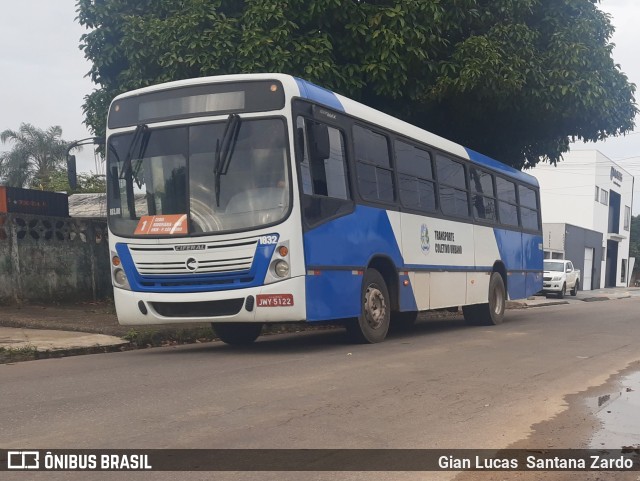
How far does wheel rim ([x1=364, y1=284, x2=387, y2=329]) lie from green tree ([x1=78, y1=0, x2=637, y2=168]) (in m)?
4.79

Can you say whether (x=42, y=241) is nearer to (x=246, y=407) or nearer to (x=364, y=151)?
(x=364, y=151)

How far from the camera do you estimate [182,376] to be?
7934 millimetres

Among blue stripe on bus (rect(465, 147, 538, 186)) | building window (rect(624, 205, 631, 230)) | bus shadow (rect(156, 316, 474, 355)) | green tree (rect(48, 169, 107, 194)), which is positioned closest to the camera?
bus shadow (rect(156, 316, 474, 355))

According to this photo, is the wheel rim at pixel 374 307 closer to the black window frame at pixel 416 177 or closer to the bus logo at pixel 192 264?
the black window frame at pixel 416 177

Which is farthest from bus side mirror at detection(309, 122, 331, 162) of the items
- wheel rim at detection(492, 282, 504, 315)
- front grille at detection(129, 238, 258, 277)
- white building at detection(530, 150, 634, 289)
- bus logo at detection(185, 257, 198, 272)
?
white building at detection(530, 150, 634, 289)

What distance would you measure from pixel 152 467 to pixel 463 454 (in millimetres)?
1977

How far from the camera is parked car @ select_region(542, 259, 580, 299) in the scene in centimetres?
3409

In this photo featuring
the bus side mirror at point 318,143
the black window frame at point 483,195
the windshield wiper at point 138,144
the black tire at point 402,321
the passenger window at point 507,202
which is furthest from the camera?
the passenger window at point 507,202

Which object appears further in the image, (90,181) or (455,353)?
(90,181)

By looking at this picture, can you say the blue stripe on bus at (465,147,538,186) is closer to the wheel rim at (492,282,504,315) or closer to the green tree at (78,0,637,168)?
the green tree at (78,0,637,168)

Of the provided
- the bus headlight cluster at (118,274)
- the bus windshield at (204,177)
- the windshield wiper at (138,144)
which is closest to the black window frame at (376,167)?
the bus windshield at (204,177)

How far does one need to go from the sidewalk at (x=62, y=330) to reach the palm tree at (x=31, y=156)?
114 feet

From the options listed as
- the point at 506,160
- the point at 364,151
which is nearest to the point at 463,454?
the point at 364,151

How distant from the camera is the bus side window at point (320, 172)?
950 cm
